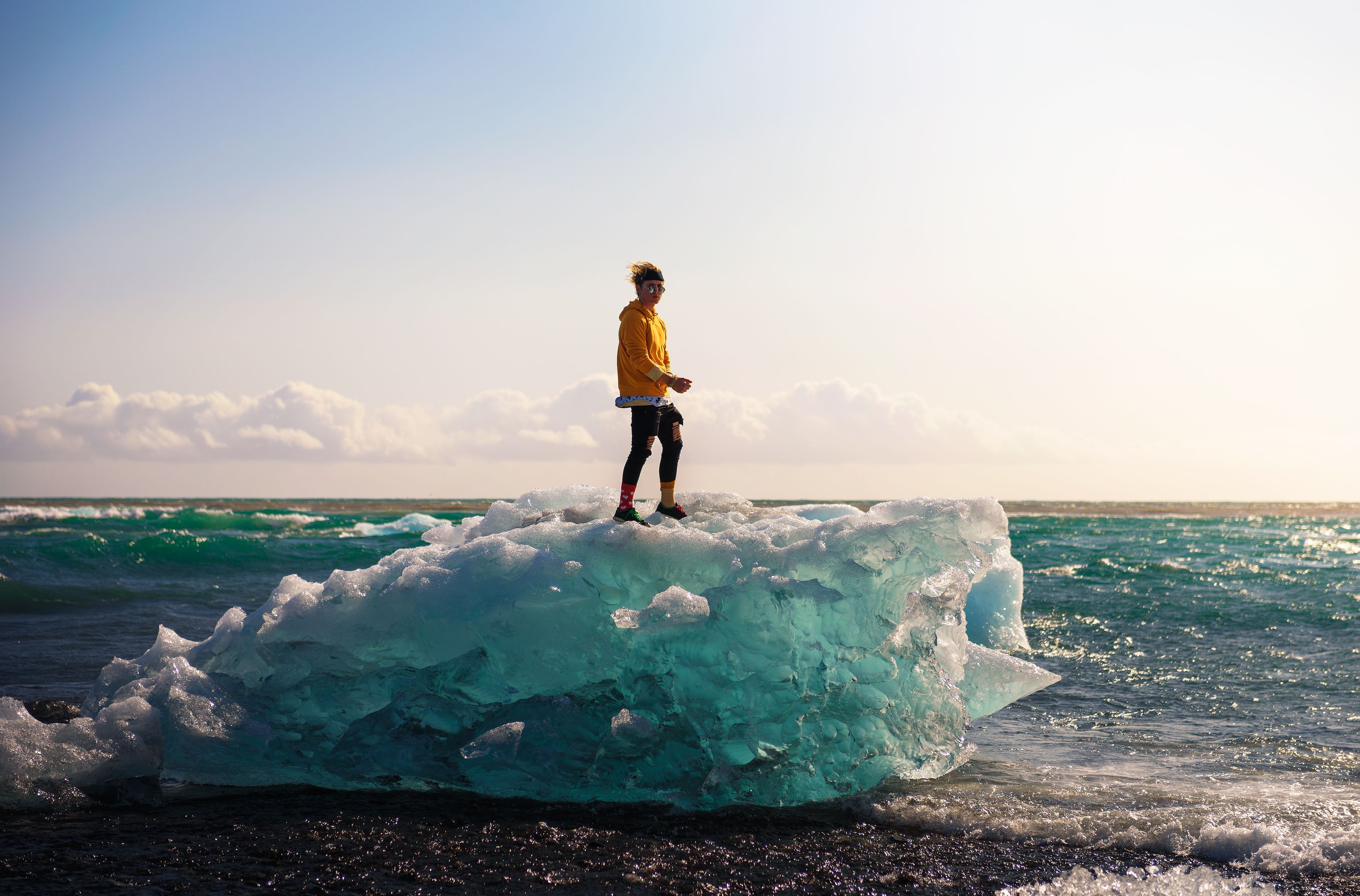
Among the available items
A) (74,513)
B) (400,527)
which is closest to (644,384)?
(400,527)

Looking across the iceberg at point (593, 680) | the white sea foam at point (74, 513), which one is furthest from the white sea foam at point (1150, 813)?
the white sea foam at point (74, 513)

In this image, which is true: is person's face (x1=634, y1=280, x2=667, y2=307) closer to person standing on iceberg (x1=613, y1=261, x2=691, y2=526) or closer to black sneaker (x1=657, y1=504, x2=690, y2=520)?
person standing on iceberg (x1=613, y1=261, x2=691, y2=526)

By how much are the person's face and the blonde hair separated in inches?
0.7

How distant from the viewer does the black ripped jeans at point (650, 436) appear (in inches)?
216

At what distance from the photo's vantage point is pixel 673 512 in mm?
5957

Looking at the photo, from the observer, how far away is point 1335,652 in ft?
31.6

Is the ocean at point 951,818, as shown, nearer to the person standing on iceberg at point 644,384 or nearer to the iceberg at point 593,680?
the iceberg at point 593,680

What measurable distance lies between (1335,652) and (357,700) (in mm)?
10479

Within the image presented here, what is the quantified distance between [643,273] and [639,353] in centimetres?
59

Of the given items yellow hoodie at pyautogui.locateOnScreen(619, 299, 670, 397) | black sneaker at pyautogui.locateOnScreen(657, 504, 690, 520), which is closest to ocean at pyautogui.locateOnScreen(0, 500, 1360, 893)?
black sneaker at pyautogui.locateOnScreen(657, 504, 690, 520)

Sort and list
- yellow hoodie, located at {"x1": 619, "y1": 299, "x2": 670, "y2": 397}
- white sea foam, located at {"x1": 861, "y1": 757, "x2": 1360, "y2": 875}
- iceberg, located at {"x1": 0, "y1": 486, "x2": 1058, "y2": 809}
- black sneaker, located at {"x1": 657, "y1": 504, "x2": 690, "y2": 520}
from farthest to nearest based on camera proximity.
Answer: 1. black sneaker, located at {"x1": 657, "y1": 504, "x2": 690, "y2": 520}
2. yellow hoodie, located at {"x1": 619, "y1": 299, "x2": 670, "y2": 397}
3. iceberg, located at {"x1": 0, "y1": 486, "x2": 1058, "y2": 809}
4. white sea foam, located at {"x1": 861, "y1": 757, "x2": 1360, "y2": 875}

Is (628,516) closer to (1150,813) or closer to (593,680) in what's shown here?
(593,680)

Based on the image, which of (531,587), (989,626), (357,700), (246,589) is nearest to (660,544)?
(531,587)

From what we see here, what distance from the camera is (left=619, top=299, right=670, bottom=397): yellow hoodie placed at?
5.45 m
